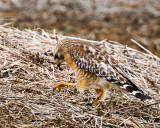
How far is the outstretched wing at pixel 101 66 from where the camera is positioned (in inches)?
179

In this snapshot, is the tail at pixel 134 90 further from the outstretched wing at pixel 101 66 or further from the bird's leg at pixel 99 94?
the bird's leg at pixel 99 94

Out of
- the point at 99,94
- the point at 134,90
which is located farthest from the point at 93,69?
the point at 134,90

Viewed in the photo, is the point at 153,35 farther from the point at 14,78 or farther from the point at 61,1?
the point at 14,78

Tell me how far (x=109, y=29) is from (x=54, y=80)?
19.5 ft

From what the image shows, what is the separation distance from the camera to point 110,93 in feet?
17.0

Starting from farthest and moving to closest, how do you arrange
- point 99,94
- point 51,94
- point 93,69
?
1. point 99,94
2. point 51,94
3. point 93,69

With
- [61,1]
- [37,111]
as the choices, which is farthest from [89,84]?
[61,1]

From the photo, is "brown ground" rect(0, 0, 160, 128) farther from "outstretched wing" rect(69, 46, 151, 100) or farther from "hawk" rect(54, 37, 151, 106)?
"outstretched wing" rect(69, 46, 151, 100)

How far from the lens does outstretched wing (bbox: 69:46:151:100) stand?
454cm

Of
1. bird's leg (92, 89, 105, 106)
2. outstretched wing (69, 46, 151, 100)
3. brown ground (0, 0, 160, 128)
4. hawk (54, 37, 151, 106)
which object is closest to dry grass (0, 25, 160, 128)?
brown ground (0, 0, 160, 128)

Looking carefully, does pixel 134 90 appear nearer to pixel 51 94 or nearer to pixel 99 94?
pixel 99 94

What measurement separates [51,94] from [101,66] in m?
0.92

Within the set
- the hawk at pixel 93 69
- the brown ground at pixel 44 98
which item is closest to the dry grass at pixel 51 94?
the brown ground at pixel 44 98

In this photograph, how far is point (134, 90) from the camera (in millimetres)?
4414
